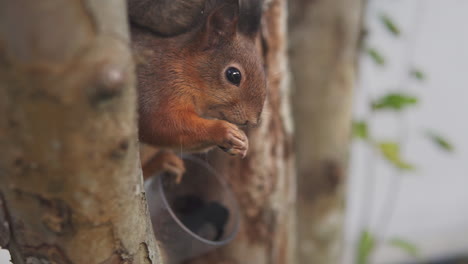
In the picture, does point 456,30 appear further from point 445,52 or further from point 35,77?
point 35,77

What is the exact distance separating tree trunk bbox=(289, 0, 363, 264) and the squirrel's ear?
2.57 ft

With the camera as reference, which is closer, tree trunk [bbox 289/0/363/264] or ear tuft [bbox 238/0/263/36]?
ear tuft [bbox 238/0/263/36]

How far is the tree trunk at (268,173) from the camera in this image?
1096 mm

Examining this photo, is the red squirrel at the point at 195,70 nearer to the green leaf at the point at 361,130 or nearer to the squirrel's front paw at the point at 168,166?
the squirrel's front paw at the point at 168,166

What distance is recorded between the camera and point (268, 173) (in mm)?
1140

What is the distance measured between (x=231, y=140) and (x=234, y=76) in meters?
0.12

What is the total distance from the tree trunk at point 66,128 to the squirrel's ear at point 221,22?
13.7 inches

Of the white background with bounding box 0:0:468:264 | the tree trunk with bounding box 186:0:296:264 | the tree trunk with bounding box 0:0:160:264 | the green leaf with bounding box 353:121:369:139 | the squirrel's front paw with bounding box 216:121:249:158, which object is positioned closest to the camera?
the tree trunk with bounding box 0:0:160:264

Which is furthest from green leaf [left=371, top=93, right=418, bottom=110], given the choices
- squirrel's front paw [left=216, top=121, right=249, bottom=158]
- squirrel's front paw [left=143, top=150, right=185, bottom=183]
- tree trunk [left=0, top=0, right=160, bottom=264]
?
tree trunk [left=0, top=0, right=160, bottom=264]

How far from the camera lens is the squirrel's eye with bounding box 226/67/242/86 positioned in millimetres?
763

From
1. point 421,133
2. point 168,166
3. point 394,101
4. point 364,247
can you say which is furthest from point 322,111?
point 421,133

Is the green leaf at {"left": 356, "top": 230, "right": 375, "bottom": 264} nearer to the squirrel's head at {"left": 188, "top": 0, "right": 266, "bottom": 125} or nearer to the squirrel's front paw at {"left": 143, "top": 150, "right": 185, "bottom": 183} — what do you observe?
the squirrel's front paw at {"left": 143, "top": 150, "right": 185, "bottom": 183}

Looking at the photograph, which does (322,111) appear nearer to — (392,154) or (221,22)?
(392,154)

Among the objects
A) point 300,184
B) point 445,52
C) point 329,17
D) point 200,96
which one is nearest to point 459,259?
point 445,52
